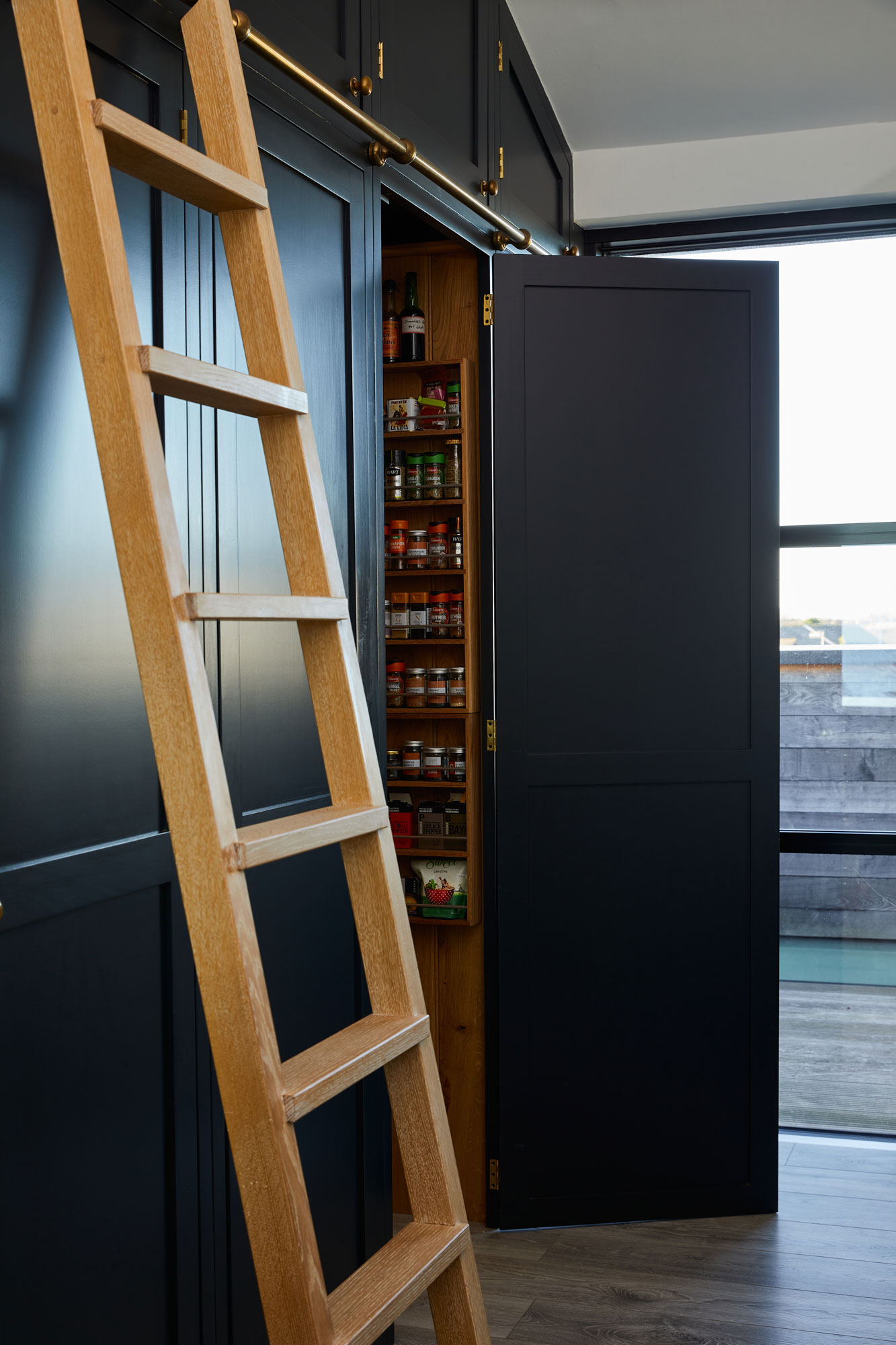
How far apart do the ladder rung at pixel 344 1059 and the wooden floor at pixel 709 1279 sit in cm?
Result: 131

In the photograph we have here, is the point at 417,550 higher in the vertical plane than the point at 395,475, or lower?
lower

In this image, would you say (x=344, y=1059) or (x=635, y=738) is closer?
(x=344, y=1059)

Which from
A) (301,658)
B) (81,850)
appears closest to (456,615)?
(301,658)

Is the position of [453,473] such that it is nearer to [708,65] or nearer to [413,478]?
[413,478]

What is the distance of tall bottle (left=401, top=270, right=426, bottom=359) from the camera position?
298cm

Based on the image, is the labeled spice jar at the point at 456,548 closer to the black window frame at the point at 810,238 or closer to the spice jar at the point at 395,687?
the spice jar at the point at 395,687

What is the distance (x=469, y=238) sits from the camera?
2.64 meters

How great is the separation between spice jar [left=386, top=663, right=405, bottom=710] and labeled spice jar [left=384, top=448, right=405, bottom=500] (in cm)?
44

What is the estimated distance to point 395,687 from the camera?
10.0 ft

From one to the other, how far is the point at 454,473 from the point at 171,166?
68.0 inches

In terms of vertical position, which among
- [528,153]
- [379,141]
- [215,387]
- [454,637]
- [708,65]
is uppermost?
[708,65]

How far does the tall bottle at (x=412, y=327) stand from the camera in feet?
9.77

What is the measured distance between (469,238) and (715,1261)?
2.39 m

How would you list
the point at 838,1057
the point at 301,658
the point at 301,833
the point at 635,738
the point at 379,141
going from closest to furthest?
the point at 301,833, the point at 301,658, the point at 379,141, the point at 635,738, the point at 838,1057
